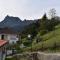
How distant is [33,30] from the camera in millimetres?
49688

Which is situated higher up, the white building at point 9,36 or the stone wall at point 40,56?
the white building at point 9,36

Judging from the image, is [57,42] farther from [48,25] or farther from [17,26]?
[17,26]

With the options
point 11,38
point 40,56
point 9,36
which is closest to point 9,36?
point 9,36

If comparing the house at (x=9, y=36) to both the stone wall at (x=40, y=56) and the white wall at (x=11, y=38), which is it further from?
the stone wall at (x=40, y=56)

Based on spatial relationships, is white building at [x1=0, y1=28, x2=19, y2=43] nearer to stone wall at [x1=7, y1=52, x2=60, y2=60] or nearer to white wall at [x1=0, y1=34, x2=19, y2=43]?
white wall at [x1=0, y1=34, x2=19, y2=43]

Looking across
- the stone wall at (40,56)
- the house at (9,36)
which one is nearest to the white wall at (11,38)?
the house at (9,36)

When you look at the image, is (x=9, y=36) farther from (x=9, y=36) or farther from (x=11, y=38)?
(x=11, y=38)

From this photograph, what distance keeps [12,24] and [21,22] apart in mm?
2482

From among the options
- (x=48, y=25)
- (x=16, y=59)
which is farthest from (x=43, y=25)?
(x=16, y=59)

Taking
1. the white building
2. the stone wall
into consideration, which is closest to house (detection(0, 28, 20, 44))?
the white building

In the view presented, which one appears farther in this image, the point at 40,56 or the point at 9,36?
the point at 9,36

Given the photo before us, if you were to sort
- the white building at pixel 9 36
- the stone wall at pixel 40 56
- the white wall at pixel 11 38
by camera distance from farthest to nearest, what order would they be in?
the white wall at pixel 11 38 < the white building at pixel 9 36 < the stone wall at pixel 40 56

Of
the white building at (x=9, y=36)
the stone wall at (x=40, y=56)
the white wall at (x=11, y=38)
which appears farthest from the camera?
the white wall at (x=11, y=38)

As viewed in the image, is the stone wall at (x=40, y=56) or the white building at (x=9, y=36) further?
the white building at (x=9, y=36)
